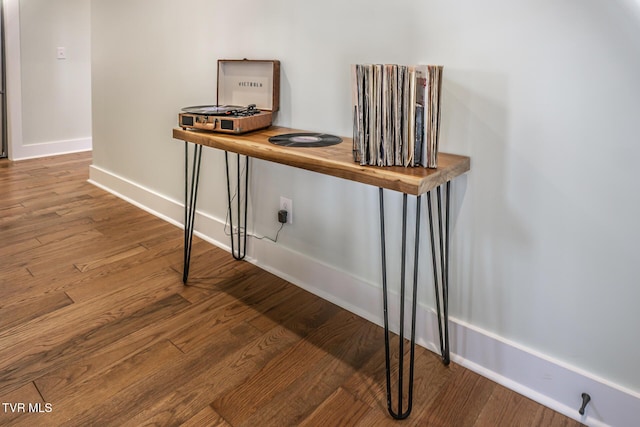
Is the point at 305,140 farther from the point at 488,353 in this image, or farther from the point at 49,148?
the point at 49,148

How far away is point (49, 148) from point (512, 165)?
14.9ft

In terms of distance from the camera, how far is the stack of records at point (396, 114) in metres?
1.22

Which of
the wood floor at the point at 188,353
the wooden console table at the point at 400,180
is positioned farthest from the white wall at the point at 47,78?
the wooden console table at the point at 400,180

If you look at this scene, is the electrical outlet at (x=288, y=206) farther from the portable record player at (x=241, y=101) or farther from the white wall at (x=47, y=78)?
the white wall at (x=47, y=78)

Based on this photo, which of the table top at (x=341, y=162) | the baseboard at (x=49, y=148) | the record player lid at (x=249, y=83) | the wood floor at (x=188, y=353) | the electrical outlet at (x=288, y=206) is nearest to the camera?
the table top at (x=341, y=162)

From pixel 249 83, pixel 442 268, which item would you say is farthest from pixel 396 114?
pixel 249 83

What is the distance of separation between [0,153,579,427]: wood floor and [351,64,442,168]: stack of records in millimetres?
740

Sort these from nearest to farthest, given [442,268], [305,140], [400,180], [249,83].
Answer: [400,180], [442,268], [305,140], [249,83]

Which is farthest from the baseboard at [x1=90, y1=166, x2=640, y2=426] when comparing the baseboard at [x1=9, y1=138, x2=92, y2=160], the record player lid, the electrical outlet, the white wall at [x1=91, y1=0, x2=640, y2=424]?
the baseboard at [x1=9, y1=138, x2=92, y2=160]

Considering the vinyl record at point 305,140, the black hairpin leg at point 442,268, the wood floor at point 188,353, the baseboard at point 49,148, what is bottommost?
the wood floor at point 188,353

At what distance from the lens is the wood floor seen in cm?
133

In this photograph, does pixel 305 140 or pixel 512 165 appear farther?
pixel 305 140

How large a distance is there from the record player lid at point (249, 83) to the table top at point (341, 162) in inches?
10.5

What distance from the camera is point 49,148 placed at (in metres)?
4.47
